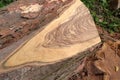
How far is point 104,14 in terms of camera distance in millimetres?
4363

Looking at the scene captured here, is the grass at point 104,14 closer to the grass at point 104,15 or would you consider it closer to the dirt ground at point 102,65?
the grass at point 104,15

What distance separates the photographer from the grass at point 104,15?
13.5 ft

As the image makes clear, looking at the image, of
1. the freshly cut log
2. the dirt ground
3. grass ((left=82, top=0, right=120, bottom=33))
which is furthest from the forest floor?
grass ((left=82, top=0, right=120, bottom=33))

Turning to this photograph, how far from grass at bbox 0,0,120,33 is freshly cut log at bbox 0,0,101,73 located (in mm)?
1471

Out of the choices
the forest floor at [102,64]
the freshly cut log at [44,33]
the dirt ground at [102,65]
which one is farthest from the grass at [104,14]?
the freshly cut log at [44,33]

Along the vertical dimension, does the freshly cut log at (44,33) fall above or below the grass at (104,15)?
above

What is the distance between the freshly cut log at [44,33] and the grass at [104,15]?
4.82 ft

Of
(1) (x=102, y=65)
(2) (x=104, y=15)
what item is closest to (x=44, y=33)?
(1) (x=102, y=65)

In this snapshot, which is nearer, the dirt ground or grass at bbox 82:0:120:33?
the dirt ground

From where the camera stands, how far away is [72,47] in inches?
92.0

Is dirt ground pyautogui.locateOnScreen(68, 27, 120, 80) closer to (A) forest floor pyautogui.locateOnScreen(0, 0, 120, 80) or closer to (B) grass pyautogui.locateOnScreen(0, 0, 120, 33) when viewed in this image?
(A) forest floor pyautogui.locateOnScreen(0, 0, 120, 80)

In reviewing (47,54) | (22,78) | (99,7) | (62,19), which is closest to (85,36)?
(62,19)

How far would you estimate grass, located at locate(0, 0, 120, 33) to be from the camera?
4.11 metres

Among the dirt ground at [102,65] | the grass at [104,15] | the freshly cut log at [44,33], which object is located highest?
the freshly cut log at [44,33]
